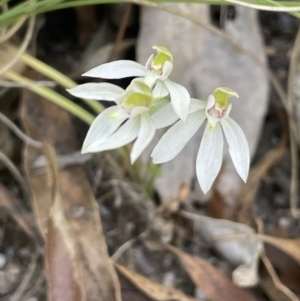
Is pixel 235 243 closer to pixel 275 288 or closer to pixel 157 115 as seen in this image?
pixel 275 288

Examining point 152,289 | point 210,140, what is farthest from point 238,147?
point 152,289

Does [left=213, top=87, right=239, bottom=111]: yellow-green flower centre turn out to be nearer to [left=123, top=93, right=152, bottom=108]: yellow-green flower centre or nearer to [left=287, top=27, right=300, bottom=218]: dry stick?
[left=123, top=93, right=152, bottom=108]: yellow-green flower centre

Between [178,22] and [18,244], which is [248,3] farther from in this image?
[18,244]

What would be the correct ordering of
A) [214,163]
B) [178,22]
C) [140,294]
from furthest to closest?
[178,22] → [140,294] → [214,163]

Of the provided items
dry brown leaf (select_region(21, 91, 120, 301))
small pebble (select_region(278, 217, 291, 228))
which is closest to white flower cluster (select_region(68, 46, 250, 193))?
dry brown leaf (select_region(21, 91, 120, 301))

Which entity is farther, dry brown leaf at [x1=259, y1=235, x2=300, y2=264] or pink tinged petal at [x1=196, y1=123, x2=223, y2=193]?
dry brown leaf at [x1=259, y1=235, x2=300, y2=264]

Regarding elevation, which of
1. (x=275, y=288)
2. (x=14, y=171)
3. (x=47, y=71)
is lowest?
(x=275, y=288)

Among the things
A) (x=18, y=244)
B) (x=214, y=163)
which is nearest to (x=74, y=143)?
(x=18, y=244)
